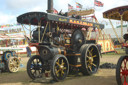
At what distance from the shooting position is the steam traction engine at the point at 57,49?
4750mm

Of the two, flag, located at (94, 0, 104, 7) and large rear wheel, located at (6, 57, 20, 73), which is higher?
flag, located at (94, 0, 104, 7)

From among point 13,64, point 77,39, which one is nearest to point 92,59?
point 77,39

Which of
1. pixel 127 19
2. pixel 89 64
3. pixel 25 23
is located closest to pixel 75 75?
pixel 89 64

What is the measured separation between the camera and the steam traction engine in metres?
4.75

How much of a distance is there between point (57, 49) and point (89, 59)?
1239 mm

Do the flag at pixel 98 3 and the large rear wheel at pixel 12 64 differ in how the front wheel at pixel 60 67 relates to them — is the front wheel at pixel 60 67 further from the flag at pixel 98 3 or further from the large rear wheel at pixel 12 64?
the flag at pixel 98 3

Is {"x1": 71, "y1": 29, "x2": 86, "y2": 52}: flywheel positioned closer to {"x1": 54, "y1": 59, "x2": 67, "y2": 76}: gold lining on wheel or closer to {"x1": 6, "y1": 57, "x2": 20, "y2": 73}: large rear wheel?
{"x1": 54, "y1": 59, "x2": 67, "y2": 76}: gold lining on wheel

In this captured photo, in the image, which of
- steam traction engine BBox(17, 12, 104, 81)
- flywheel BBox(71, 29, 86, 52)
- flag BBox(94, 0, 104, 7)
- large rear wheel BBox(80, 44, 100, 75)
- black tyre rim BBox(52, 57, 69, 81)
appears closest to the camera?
black tyre rim BBox(52, 57, 69, 81)

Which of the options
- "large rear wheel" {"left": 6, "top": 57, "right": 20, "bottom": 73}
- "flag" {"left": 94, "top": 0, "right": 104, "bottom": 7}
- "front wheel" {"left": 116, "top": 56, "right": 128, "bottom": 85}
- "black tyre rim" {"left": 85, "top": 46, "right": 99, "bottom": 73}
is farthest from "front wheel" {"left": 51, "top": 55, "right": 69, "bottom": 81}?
"flag" {"left": 94, "top": 0, "right": 104, "bottom": 7}

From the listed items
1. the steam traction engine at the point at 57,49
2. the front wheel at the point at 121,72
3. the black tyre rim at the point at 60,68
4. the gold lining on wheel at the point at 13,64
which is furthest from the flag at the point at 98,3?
the front wheel at the point at 121,72

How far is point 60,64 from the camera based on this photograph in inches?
184

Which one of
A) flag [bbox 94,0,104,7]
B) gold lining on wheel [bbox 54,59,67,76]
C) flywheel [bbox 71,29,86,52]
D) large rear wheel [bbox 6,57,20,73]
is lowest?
large rear wheel [bbox 6,57,20,73]

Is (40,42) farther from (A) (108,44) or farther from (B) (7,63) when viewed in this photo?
(A) (108,44)

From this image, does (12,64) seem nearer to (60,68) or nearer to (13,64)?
(13,64)
